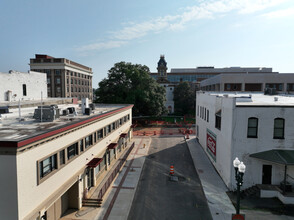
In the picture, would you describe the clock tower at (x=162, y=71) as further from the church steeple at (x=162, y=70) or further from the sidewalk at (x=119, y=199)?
the sidewalk at (x=119, y=199)

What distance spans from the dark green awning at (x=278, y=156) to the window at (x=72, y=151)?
14.1 metres

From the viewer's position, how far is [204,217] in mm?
14305

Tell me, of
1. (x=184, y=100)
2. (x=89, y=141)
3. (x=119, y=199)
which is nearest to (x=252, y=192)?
(x=119, y=199)

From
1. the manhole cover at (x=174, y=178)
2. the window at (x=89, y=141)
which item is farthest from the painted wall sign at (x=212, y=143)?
the window at (x=89, y=141)

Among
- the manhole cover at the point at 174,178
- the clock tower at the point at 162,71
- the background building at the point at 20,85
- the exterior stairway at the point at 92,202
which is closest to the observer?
the exterior stairway at the point at 92,202

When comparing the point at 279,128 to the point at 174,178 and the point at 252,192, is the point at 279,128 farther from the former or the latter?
the point at 174,178

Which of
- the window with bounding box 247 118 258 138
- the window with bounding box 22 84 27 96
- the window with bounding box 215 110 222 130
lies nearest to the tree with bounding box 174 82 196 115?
the window with bounding box 215 110 222 130

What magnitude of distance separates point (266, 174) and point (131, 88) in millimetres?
38513

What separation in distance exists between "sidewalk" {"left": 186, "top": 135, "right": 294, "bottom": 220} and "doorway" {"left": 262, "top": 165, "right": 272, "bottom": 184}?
3305 mm

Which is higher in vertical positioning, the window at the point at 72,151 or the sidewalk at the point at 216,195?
the window at the point at 72,151

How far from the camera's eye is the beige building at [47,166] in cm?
888

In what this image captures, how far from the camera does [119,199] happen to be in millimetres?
16766

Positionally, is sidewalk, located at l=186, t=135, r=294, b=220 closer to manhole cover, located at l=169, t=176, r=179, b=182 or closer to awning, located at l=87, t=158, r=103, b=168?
manhole cover, located at l=169, t=176, r=179, b=182

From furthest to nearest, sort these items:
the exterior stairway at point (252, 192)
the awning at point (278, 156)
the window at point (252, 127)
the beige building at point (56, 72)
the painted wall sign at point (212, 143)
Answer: the beige building at point (56, 72)
the painted wall sign at point (212, 143)
the window at point (252, 127)
the exterior stairway at point (252, 192)
the awning at point (278, 156)
